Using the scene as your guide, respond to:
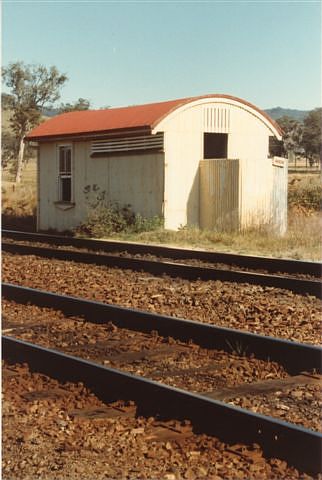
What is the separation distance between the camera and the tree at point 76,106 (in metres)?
57.4

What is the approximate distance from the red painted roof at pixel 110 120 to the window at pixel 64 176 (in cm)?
64

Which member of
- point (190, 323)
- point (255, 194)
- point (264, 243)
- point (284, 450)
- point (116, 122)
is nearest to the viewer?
point (284, 450)

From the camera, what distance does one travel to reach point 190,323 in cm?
684

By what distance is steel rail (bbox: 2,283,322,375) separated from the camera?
5832 mm

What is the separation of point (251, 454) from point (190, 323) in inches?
115

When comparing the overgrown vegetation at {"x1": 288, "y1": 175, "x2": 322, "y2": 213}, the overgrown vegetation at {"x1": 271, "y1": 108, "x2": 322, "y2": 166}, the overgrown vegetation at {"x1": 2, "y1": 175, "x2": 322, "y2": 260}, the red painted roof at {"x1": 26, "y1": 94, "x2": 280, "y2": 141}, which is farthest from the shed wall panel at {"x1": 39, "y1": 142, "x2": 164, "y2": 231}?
the overgrown vegetation at {"x1": 271, "y1": 108, "x2": 322, "y2": 166}

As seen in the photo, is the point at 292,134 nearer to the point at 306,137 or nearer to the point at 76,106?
the point at 306,137

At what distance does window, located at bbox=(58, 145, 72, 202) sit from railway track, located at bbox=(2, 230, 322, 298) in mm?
5392

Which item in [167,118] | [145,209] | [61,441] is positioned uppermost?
[167,118]

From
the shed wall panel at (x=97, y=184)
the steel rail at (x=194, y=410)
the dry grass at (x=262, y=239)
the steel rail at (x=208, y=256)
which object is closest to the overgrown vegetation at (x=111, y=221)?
the shed wall panel at (x=97, y=184)

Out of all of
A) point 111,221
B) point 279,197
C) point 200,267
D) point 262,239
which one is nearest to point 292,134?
point 279,197

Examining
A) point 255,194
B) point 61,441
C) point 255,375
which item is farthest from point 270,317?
point 255,194

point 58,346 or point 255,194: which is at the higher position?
point 255,194

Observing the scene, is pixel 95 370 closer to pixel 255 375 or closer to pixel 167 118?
pixel 255 375
